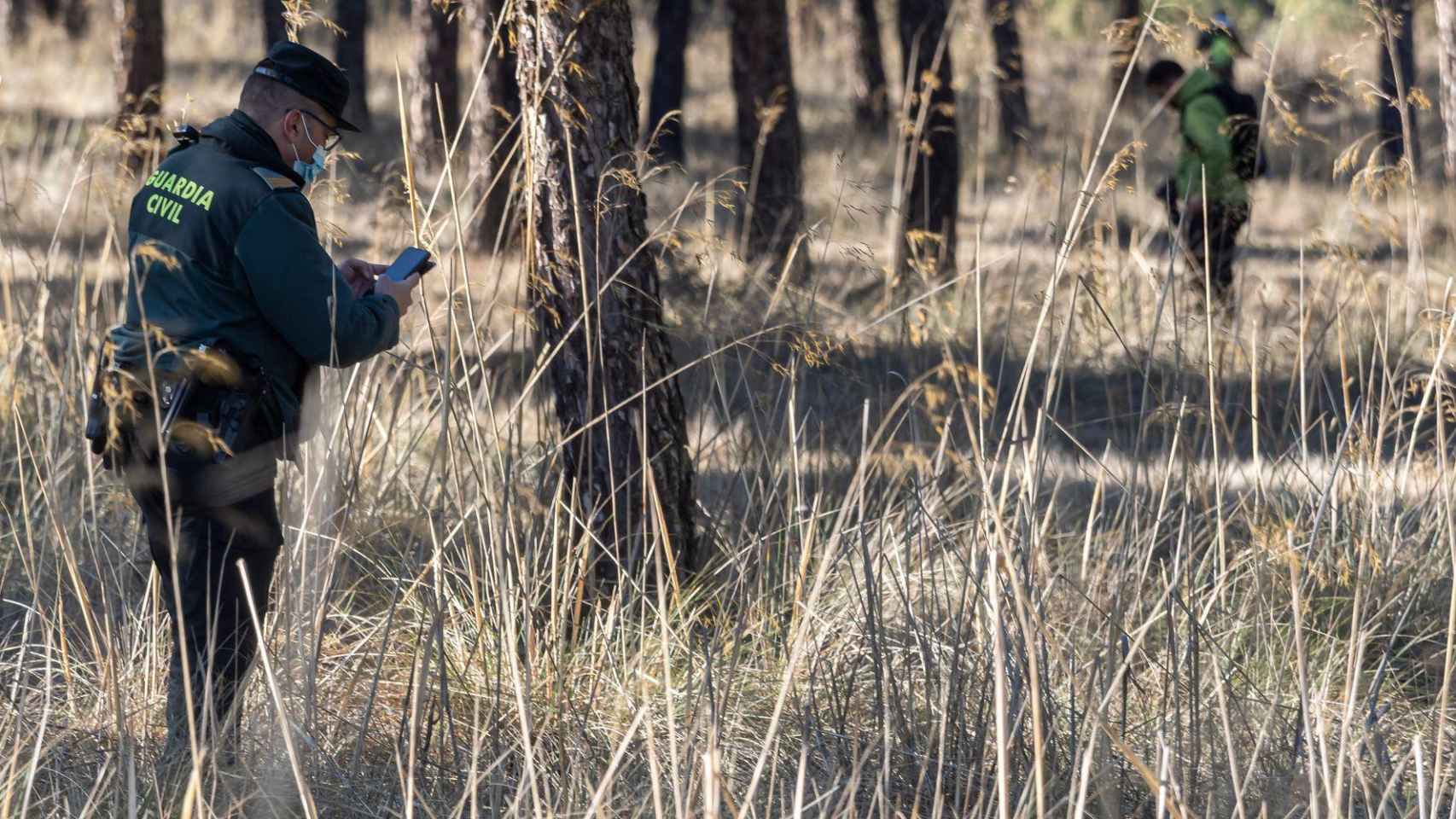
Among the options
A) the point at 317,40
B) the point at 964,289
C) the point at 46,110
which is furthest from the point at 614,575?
the point at 317,40

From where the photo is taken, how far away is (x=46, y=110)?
13516 mm

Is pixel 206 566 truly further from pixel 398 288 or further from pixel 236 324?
pixel 398 288

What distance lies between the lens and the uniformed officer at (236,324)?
2.46m

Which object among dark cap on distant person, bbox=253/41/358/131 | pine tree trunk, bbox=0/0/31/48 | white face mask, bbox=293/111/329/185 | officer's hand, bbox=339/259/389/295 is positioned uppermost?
pine tree trunk, bbox=0/0/31/48

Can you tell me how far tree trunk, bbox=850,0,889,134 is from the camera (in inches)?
573

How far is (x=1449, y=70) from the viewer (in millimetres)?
5441

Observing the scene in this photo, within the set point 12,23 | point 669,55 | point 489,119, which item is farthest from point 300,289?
point 12,23

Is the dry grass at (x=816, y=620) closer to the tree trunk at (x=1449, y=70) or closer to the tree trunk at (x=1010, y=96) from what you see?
the tree trunk at (x=1449, y=70)

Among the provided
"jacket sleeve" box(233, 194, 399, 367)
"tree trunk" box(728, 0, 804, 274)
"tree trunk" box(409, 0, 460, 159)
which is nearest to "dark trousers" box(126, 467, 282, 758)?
"jacket sleeve" box(233, 194, 399, 367)

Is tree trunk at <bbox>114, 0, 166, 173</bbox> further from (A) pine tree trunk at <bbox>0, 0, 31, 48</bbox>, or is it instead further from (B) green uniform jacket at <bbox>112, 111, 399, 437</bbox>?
(A) pine tree trunk at <bbox>0, 0, 31, 48</bbox>

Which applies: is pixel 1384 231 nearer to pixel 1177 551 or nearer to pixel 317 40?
pixel 1177 551

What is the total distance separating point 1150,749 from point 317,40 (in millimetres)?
16561

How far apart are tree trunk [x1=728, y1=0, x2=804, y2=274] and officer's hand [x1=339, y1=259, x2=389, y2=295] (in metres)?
5.59

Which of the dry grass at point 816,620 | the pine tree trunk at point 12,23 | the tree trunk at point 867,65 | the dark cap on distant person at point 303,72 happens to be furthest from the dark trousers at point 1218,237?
the pine tree trunk at point 12,23
